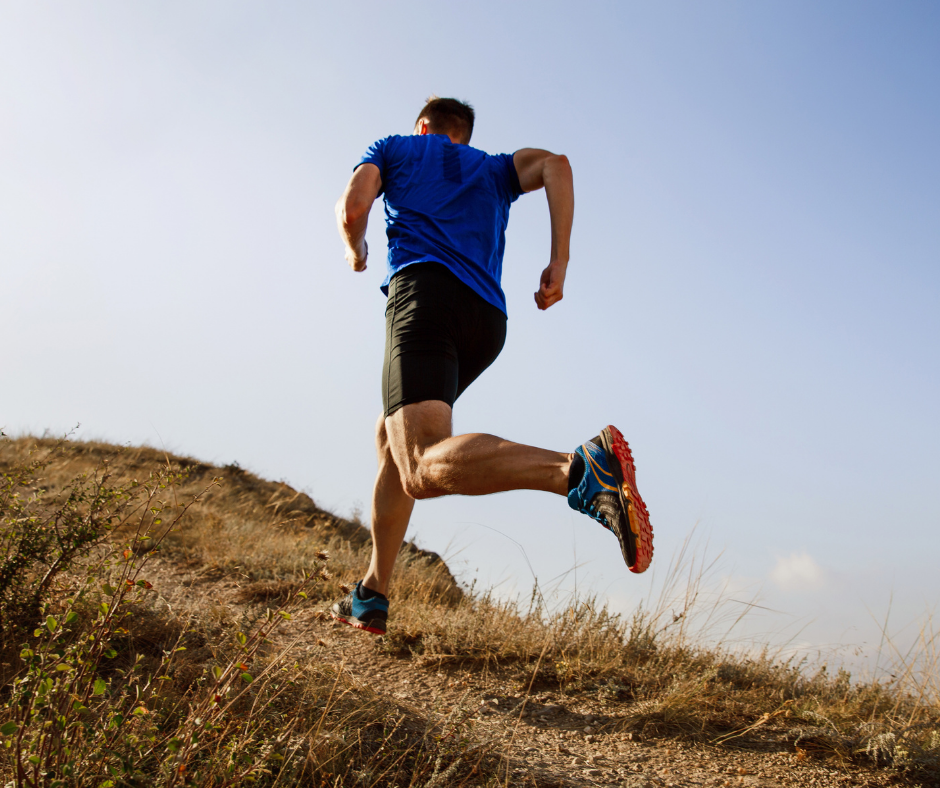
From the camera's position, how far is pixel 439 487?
2010 millimetres

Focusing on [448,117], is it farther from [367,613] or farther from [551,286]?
[367,613]

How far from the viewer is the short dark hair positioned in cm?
318

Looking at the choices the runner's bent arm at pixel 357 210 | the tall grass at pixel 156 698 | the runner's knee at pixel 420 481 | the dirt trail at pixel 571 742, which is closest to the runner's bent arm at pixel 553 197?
the runner's bent arm at pixel 357 210

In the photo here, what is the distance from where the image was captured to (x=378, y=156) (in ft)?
9.14

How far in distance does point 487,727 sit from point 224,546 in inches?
119

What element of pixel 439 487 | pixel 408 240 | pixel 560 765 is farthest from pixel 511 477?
pixel 408 240

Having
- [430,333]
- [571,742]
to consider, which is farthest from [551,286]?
[571,742]

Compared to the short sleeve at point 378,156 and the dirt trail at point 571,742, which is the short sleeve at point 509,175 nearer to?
the short sleeve at point 378,156

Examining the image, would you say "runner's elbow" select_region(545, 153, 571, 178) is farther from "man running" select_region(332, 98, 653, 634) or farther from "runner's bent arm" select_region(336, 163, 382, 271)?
"runner's bent arm" select_region(336, 163, 382, 271)

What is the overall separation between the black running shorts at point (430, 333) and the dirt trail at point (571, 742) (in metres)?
0.89

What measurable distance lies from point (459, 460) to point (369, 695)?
901 millimetres

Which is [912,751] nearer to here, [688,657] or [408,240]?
[688,657]

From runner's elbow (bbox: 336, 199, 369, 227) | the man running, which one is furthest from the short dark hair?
runner's elbow (bbox: 336, 199, 369, 227)

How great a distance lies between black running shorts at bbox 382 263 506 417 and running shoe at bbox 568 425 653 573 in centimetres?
64
